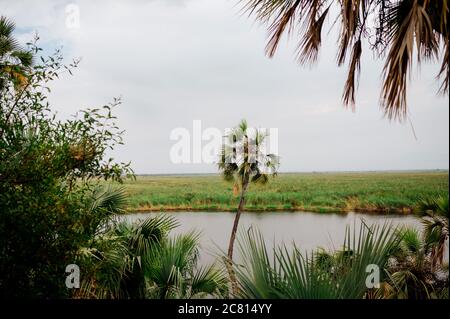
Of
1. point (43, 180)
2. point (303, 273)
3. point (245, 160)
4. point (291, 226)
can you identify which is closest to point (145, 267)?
point (43, 180)

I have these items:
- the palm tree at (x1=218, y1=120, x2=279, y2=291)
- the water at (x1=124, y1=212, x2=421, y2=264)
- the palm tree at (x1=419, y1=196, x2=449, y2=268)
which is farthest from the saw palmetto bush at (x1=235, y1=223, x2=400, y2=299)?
the water at (x1=124, y1=212, x2=421, y2=264)

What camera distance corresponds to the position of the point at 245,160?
1052cm

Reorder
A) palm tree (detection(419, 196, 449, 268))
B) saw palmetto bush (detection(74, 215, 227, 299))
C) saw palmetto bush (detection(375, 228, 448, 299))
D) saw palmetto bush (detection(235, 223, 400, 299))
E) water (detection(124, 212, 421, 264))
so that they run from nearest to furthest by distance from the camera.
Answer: saw palmetto bush (detection(235, 223, 400, 299)), saw palmetto bush (detection(74, 215, 227, 299)), saw palmetto bush (detection(375, 228, 448, 299)), palm tree (detection(419, 196, 449, 268)), water (detection(124, 212, 421, 264))

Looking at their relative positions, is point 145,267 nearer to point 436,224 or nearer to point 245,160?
point 436,224

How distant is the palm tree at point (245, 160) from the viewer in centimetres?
1052

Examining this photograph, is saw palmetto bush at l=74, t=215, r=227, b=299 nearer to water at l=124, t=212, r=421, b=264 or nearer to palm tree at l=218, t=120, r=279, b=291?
palm tree at l=218, t=120, r=279, b=291

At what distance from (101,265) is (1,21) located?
5.06m

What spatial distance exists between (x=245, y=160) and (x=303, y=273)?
908cm

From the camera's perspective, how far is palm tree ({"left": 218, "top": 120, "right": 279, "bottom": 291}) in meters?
10.5

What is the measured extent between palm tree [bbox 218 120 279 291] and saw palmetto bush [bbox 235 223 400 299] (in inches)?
351

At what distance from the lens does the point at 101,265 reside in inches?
110

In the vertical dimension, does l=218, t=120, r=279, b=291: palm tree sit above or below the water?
above

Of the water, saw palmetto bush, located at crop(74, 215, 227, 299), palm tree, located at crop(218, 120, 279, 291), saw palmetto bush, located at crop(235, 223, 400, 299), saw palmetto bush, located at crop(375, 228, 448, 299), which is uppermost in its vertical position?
palm tree, located at crop(218, 120, 279, 291)
